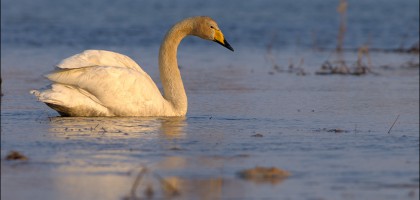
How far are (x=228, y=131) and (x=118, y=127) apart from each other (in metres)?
1.02

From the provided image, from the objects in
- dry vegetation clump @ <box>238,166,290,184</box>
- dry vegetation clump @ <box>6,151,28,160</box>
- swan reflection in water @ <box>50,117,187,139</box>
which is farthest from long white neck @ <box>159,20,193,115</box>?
dry vegetation clump @ <box>238,166,290,184</box>

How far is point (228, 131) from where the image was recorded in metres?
8.73

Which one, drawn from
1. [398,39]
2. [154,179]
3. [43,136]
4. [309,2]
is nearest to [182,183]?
[154,179]

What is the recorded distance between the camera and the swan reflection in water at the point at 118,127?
8.31 metres

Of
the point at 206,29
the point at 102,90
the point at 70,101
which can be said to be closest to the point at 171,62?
the point at 206,29

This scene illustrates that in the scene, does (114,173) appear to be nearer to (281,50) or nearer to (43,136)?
(43,136)

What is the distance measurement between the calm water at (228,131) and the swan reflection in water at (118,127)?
0.04 ft

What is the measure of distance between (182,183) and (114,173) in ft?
1.77

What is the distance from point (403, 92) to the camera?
12.2m

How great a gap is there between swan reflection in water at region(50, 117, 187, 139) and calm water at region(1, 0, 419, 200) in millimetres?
13

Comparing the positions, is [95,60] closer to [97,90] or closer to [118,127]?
[97,90]

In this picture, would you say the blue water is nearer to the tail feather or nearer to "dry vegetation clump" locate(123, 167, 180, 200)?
the tail feather

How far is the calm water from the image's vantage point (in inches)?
244

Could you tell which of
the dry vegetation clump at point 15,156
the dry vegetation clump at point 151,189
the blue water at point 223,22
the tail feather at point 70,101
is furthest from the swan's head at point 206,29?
the blue water at point 223,22
